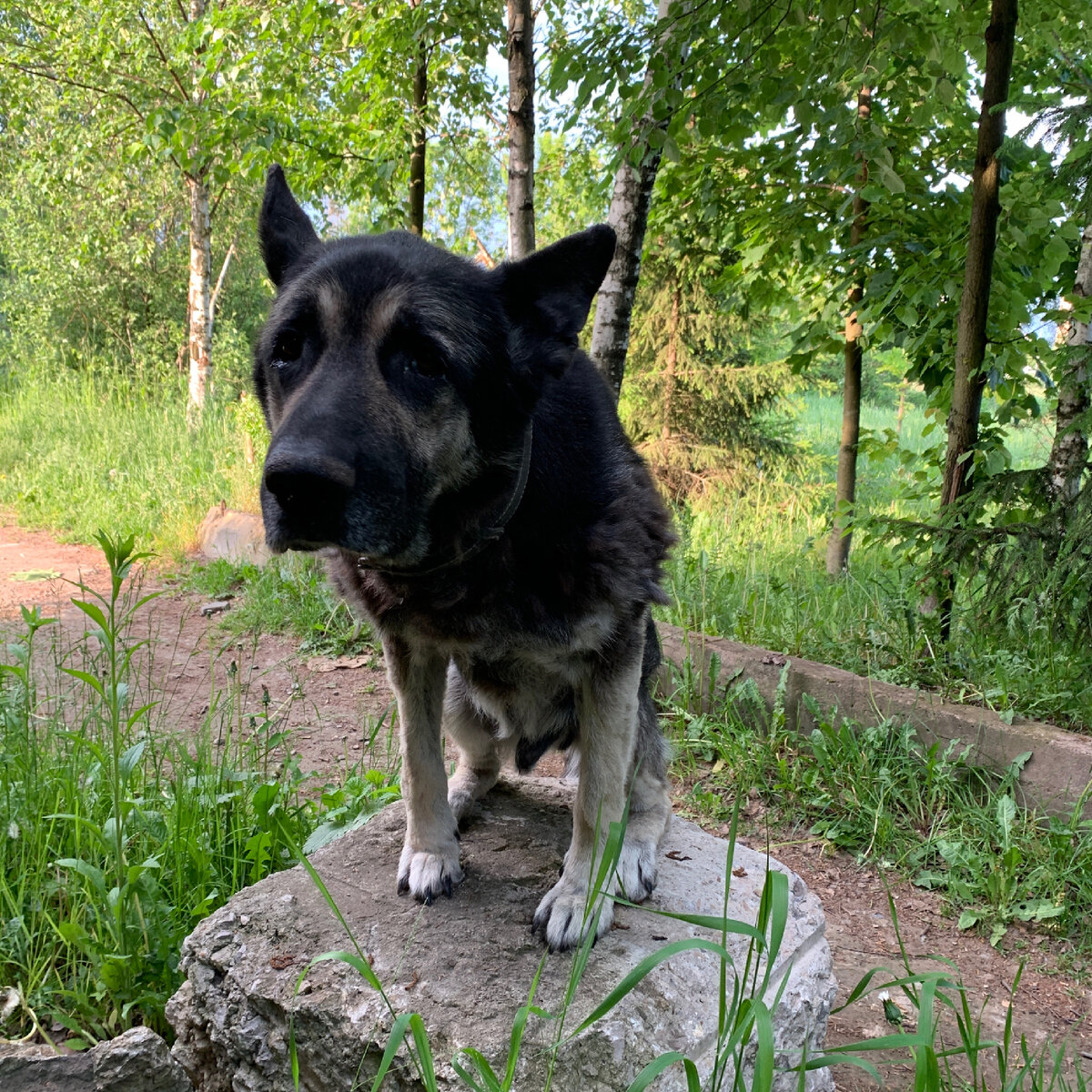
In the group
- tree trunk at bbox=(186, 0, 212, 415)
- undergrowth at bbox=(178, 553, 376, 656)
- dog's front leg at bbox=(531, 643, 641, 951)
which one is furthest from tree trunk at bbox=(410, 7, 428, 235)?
tree trunk at bbox=(186, 0, 212, 415)

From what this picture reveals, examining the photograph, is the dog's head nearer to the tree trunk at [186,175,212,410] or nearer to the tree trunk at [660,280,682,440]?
the tree trunk at [660,280,682,440]

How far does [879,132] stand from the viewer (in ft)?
13.9

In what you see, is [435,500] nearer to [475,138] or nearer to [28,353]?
[475,138]

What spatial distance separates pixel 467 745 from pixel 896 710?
207cm

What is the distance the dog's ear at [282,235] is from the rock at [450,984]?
1.73 meters

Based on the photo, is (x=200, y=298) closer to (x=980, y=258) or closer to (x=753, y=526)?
(x=753, y=526)

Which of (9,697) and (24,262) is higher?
(24,262)

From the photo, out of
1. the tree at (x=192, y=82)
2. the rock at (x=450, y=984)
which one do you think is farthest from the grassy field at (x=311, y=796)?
the tree at (x=192, y=82)

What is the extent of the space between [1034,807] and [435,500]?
285 centimetres

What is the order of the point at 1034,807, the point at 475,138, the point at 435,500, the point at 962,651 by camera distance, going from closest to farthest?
1. the point at 435,500
2. the point at 1034,807
3. the point at 962,651
4. the point at 475,138

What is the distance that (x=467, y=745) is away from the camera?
304 centimetres

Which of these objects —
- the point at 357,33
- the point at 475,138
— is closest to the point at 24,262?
the point at 475,138

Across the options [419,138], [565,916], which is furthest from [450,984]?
[419,138]

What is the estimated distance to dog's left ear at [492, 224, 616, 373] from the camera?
7.28ft
